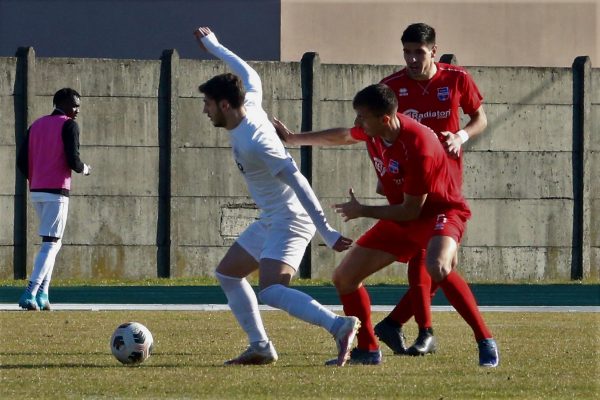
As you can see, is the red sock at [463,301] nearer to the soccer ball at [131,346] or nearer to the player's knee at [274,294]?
the player's knee at [274,294]

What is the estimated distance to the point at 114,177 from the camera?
715 inches

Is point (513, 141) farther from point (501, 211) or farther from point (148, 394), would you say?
point (148, 394)

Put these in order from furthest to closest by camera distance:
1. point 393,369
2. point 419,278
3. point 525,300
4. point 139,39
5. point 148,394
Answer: point 139,39 < point 525,300 < point 419,278 < point 393,369 < point 148,394

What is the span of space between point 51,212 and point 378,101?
5.83 m

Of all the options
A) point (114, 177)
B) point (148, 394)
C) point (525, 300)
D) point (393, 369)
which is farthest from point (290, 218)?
point (114, 177)

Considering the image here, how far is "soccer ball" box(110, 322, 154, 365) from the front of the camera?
27.0ft

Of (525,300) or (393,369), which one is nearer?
(393,369)

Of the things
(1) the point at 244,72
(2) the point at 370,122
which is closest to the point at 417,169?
(2) the point at 370,122

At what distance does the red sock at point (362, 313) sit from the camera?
844 cm

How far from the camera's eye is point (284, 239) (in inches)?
317

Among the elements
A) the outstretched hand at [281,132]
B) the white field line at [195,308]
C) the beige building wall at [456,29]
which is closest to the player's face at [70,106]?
the white field line at [195,308]

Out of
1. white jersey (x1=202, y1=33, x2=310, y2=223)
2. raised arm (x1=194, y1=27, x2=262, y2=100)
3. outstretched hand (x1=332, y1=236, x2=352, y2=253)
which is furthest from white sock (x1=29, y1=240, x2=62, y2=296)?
outstretched hand (x1=332, y1=236, x2=352, y2=253)

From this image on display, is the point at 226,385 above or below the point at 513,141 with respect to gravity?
below

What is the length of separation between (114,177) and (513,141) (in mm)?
5393
